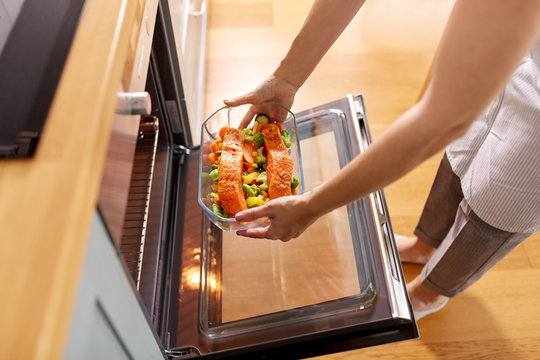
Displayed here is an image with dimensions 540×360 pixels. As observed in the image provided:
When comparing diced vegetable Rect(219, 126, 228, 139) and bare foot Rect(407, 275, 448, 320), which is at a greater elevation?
diced vegetable Rect(219, 126, 228, 139)

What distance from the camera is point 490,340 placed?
1.22m

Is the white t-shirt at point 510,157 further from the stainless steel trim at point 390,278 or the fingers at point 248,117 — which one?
the fingers at point 248,117

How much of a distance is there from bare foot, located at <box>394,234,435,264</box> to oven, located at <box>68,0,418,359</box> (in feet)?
1.74

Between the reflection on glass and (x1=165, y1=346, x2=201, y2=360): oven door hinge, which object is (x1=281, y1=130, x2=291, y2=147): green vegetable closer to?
the reflection on glass

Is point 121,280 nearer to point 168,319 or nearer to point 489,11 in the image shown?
point 168,319

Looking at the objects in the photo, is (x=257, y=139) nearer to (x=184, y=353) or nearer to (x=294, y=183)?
(x=294, y=183)

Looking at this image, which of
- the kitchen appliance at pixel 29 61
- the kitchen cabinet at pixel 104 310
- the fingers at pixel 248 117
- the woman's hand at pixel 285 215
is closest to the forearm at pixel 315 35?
the fingers at pixel 248 117

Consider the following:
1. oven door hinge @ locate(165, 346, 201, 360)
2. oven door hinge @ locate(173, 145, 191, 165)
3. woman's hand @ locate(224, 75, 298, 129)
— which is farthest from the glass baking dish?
oven door hinge @ locate(165, 346, 201, 360)

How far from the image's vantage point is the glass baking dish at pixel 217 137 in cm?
80

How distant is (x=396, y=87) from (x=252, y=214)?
134 cm

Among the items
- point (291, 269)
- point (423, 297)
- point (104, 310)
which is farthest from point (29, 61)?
point (423, 297)

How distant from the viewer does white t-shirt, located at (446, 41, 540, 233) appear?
75 cm

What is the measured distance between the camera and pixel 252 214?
73cm

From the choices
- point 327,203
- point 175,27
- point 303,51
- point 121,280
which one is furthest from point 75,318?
point 175,27
